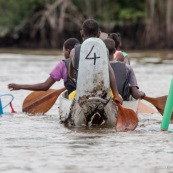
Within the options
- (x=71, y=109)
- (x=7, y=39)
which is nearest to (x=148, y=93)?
(x=71, y=109)

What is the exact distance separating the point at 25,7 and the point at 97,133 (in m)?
42.7

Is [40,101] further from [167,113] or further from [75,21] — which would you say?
[75,21]

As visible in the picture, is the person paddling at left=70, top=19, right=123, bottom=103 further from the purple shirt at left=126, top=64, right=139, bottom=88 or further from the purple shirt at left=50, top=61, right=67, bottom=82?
the purple shirt at left=126, top=64, right=139, bottom=88

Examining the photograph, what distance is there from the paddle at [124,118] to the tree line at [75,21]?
35348 mm

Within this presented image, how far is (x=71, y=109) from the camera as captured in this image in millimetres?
12164

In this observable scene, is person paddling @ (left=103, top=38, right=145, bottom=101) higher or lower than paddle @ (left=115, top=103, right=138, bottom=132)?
higher

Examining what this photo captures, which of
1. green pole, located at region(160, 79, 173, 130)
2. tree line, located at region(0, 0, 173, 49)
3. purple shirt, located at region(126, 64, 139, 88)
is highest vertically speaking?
purple shirt, located at region(126, 64, 139, 88)

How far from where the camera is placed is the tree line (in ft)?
159

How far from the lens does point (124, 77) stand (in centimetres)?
1281

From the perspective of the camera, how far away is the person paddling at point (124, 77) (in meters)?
12.8

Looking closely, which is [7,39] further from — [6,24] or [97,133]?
[97,133]

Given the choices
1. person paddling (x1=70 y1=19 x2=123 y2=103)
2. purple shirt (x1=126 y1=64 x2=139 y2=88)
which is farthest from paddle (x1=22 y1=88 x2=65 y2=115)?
person paddling (x1=70 y1=19 x2=123 y2=103)

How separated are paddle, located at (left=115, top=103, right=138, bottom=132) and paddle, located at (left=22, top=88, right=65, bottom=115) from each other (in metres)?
2.37

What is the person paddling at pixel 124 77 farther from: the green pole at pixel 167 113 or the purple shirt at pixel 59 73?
the green pole at pixel 167 113
